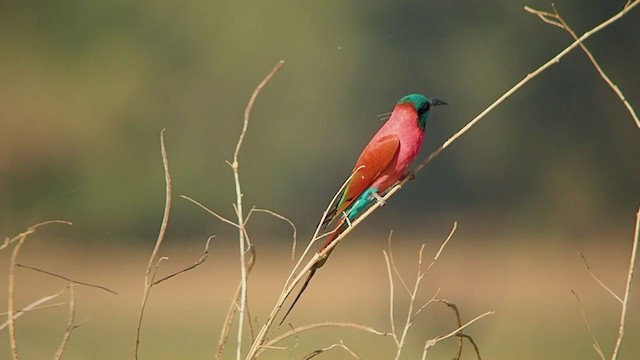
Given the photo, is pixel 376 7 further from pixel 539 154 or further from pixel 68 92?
pixel 68 92

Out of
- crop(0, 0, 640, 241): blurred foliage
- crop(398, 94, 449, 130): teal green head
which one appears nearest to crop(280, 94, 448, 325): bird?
crop(398, 94, 449, 130): teal green head

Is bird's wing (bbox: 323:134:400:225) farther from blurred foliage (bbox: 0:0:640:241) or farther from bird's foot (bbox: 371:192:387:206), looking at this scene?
blurred foliage (bbox: 0:0:640:241)

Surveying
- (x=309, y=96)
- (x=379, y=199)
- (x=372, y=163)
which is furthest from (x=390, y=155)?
(x=309, y=96)

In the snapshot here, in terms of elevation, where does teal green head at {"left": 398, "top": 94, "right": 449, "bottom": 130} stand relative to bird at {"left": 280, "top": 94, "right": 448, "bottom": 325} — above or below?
above

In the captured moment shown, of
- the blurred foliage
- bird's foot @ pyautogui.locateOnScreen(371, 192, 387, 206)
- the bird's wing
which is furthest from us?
the blurred foliage

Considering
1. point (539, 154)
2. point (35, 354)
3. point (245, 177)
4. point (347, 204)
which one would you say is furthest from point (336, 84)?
point (347, 204)

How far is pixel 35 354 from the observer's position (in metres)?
4.74

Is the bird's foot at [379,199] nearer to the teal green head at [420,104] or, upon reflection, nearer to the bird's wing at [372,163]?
the bird's wing at [372,163]

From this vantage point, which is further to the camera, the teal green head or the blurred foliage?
the blurred foliage

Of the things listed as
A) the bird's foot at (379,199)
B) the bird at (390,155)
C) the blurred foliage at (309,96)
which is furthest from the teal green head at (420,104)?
the blurred foliage at (309,96)

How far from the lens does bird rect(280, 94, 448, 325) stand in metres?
2.32

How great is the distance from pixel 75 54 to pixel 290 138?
227 cm

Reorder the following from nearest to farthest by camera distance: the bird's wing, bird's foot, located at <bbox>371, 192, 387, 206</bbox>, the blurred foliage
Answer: bird's foot, located at <bbox>371, 192, 387, 206</bbox> < the bird's wing < the blurred foliage

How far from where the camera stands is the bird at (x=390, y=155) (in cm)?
232
